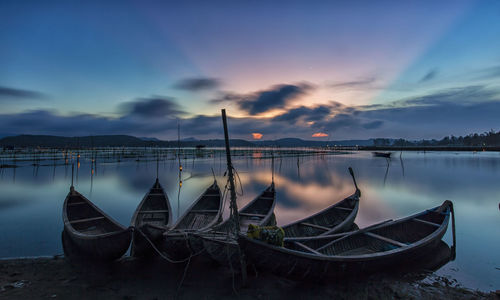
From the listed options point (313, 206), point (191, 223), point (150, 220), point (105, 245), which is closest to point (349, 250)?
point (191, 223)

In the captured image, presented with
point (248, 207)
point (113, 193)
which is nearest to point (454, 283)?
point (248, 207)

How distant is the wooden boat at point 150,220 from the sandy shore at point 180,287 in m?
0.70

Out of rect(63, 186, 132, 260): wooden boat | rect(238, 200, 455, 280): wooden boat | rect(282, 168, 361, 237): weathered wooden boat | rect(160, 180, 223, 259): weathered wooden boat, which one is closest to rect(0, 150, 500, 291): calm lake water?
rect(63, 186, 132, 260): wooden boat

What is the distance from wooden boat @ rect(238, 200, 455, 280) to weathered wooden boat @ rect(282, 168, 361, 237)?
2.85ft

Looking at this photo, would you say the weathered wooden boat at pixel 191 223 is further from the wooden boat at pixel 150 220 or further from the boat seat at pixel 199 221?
the wooden boat at pixel 150 220

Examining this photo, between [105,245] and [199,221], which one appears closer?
[105,245]

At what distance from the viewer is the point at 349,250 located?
674 cm

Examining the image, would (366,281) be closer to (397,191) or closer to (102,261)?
(102,261)

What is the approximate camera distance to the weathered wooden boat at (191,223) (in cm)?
586

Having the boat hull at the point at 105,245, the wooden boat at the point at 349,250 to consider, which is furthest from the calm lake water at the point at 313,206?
the boat hull at the point at 105,245

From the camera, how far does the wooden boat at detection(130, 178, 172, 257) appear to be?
5.61 meters

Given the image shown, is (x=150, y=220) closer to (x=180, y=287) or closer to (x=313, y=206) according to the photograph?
(x=180, y=287)

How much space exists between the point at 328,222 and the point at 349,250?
243 centimetres

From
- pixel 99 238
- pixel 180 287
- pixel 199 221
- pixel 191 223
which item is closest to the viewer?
pixel 180 287
